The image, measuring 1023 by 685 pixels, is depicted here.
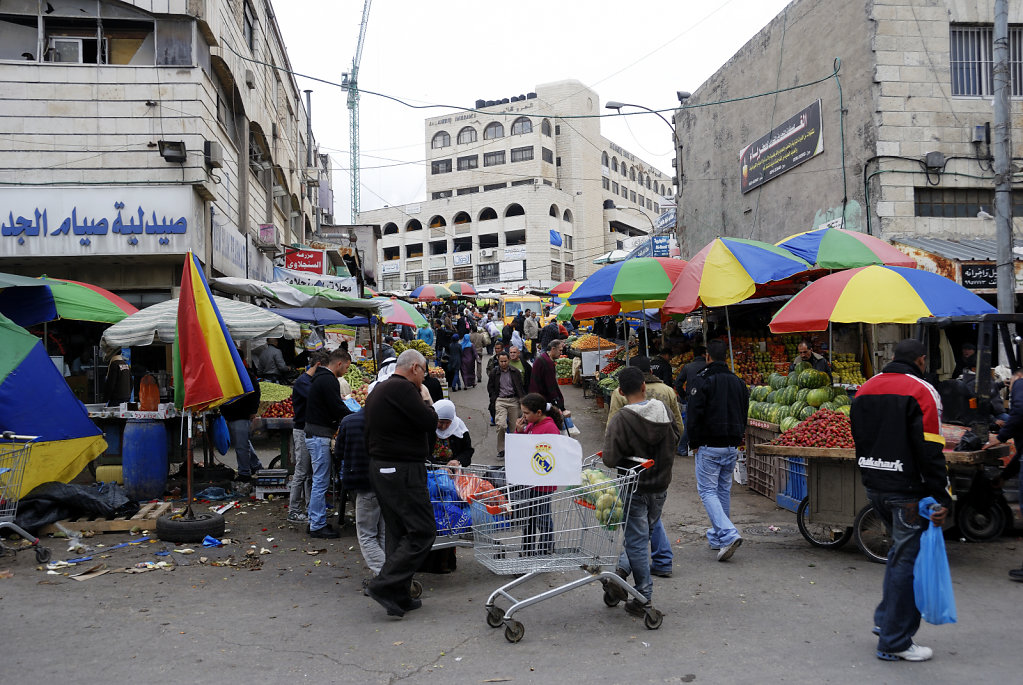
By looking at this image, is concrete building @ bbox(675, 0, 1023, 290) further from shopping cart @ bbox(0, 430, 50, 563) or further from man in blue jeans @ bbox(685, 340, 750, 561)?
shopping cart @ bbox(0, 430, 50, 563)

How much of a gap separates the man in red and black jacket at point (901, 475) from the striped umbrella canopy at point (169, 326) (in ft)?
24.8

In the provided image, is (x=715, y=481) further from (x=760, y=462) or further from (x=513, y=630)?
(x=760, y=462)

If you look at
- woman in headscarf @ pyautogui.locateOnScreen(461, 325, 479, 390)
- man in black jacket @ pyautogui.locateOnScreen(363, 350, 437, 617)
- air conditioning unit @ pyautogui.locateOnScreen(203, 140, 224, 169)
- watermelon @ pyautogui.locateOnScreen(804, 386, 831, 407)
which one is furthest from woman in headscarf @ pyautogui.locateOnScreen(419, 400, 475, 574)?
woman in headscarf @ pyautogui.locateOnScreen(461, 325, 479, 390)

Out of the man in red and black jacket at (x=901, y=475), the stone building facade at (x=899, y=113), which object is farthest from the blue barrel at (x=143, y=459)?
the stone building facade at (x=899, y=113)

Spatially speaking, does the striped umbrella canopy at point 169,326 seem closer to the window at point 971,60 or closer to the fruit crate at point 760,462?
the fruit crate at point 760,462

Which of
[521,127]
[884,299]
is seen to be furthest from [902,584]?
[521,127]

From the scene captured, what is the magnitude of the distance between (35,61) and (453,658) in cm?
1470

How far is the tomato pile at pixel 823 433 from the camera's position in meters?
7.28

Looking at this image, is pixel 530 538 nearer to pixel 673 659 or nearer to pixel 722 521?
pixel 673 659

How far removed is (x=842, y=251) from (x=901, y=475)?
21.5ft

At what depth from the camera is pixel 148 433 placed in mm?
9555

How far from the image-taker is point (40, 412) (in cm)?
815

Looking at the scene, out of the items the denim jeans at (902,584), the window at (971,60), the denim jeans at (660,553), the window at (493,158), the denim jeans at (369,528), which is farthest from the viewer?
the window at (493,158)

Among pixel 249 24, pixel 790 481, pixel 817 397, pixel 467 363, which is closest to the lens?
pixel 790 481
